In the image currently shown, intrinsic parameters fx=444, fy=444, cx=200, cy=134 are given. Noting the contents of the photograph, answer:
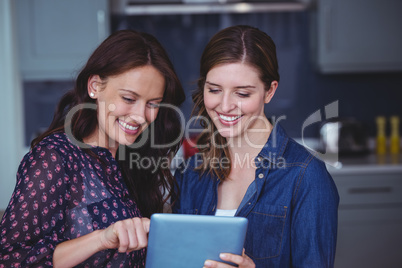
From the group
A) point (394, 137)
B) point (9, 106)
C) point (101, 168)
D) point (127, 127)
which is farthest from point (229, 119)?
point (394, 137)

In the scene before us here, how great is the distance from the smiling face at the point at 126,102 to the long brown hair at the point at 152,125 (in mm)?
22

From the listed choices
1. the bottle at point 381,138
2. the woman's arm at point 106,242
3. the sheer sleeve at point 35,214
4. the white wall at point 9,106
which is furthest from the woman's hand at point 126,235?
the bottle at point 381,138

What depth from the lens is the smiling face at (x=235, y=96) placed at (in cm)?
137

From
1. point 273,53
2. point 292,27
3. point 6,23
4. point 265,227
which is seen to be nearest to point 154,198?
point 265,227

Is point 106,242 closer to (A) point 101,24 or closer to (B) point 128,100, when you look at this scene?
(B) point 128,100

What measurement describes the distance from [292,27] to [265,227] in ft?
7.72

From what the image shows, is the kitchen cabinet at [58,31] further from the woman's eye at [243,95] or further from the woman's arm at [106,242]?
the woman's arm at [106,242]

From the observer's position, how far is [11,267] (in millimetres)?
1039

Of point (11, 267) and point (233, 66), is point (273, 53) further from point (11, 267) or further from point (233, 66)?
point (11, 267)

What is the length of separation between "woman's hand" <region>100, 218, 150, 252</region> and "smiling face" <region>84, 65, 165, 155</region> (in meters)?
0.41

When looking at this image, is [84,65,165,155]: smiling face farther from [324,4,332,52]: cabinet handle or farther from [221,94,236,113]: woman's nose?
[324,4,332,52]: cabinet handle

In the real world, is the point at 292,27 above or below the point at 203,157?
above

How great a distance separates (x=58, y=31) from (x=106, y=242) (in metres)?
2.20

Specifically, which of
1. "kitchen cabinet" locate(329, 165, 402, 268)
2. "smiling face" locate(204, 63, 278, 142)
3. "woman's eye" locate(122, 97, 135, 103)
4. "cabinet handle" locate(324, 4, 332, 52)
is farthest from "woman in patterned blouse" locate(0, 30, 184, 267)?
"cabinet handle" locate(324, 4, 332, 52)
